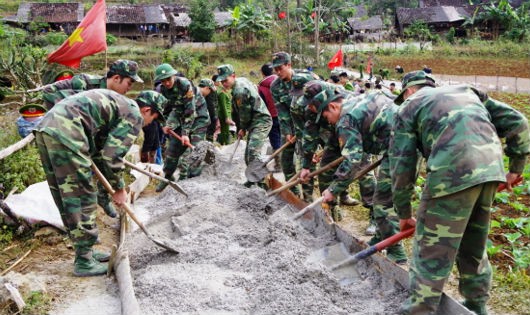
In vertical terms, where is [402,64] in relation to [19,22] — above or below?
below

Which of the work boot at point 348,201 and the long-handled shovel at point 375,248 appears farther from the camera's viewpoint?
the work boot at point 348,201

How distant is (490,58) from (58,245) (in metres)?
29.4

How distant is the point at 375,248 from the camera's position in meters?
3.39

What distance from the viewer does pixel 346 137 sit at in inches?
163

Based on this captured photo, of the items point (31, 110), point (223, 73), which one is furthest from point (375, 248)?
point (31, 110)

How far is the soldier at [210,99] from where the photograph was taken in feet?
25.7

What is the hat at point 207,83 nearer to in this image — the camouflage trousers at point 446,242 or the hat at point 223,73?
the hat at point 223,73

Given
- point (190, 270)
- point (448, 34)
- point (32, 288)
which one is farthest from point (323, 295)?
point (448, 34)

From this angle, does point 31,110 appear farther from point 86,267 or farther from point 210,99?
point 86,267

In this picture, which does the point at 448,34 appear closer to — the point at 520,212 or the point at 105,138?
the point at 520,212

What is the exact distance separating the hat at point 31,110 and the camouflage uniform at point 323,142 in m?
4.09

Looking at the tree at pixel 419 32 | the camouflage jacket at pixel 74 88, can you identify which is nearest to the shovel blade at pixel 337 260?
the camouflage jacket at pixel 74 88

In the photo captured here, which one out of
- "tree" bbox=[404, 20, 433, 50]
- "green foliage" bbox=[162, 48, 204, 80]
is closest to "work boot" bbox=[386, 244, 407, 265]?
"green foliage" bbox=[162, 48, 204, 80]

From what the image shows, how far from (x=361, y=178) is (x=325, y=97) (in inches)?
37.4
